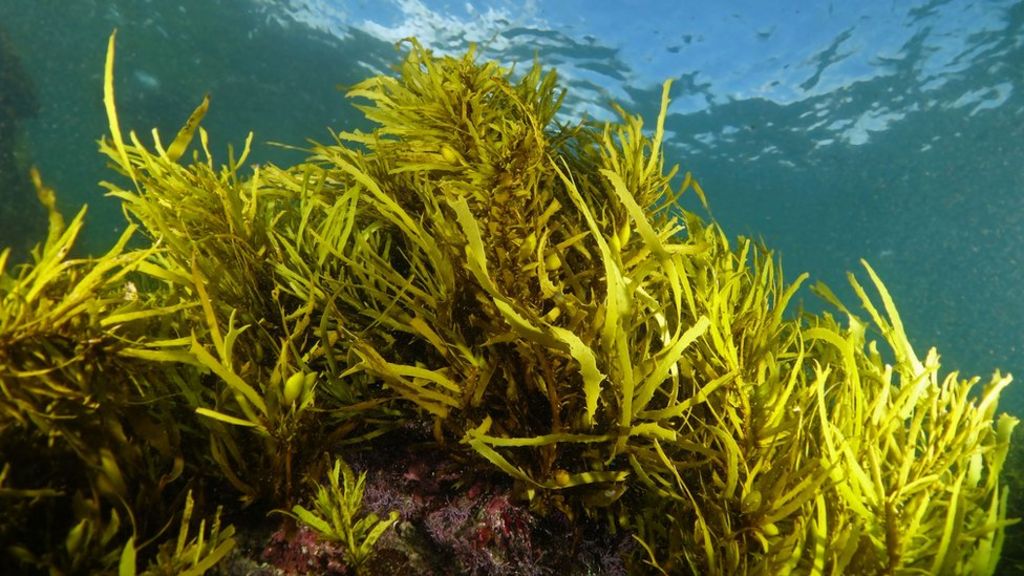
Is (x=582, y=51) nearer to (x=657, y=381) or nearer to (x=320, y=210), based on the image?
(x=320, y=210)

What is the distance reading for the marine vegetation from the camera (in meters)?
1.01

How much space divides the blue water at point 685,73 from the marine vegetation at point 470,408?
15691 millimetres

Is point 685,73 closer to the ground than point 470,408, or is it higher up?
higher up

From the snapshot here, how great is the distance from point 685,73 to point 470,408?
23.9m

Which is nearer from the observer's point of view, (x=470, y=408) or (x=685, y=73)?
(x=470, y=408)

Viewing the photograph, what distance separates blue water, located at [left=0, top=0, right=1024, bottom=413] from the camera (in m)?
18.7

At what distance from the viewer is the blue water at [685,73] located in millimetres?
18688

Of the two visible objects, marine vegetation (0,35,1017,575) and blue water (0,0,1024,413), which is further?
blue water (0,0,1024,413)

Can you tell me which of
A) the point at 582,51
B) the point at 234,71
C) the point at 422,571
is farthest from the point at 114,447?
the point at 234,71

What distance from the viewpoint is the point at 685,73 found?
2131cm

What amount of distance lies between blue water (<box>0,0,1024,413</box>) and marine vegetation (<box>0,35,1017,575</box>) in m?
15.7

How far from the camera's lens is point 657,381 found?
105 centimetres

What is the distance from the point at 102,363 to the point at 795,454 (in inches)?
69.5

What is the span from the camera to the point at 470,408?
139 cm
